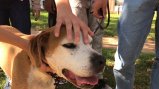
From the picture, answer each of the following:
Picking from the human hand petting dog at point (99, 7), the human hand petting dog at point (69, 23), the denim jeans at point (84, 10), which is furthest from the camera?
the denim jeans at point (84, 10)

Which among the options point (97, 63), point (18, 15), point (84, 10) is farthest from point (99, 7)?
point (18, 15)

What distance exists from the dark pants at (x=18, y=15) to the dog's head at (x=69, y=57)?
166 cm

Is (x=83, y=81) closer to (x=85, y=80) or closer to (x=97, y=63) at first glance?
(x=85, y=80)

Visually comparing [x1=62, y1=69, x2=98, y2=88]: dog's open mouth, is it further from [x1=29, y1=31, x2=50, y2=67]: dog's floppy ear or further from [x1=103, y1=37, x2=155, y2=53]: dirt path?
[x1=103, y1=37, x2=155, y2=53]: dirt path

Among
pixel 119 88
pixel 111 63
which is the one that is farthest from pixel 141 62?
pixel 119 88

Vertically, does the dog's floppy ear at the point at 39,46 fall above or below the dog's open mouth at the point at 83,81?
above

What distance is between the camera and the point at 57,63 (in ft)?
10.7

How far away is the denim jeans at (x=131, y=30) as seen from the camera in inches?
148

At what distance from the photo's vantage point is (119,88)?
4.20 meters

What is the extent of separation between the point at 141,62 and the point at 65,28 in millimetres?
3645

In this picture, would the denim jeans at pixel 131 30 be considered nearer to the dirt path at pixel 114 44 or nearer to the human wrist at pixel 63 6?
the human wrist at pixel 63 6

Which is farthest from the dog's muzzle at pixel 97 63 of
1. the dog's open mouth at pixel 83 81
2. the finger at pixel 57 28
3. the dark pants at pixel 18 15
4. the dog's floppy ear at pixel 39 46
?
the dark pants at pixel 18 15

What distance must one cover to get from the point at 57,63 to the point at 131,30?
922 mm

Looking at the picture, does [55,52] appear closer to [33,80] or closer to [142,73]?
[33,80]
